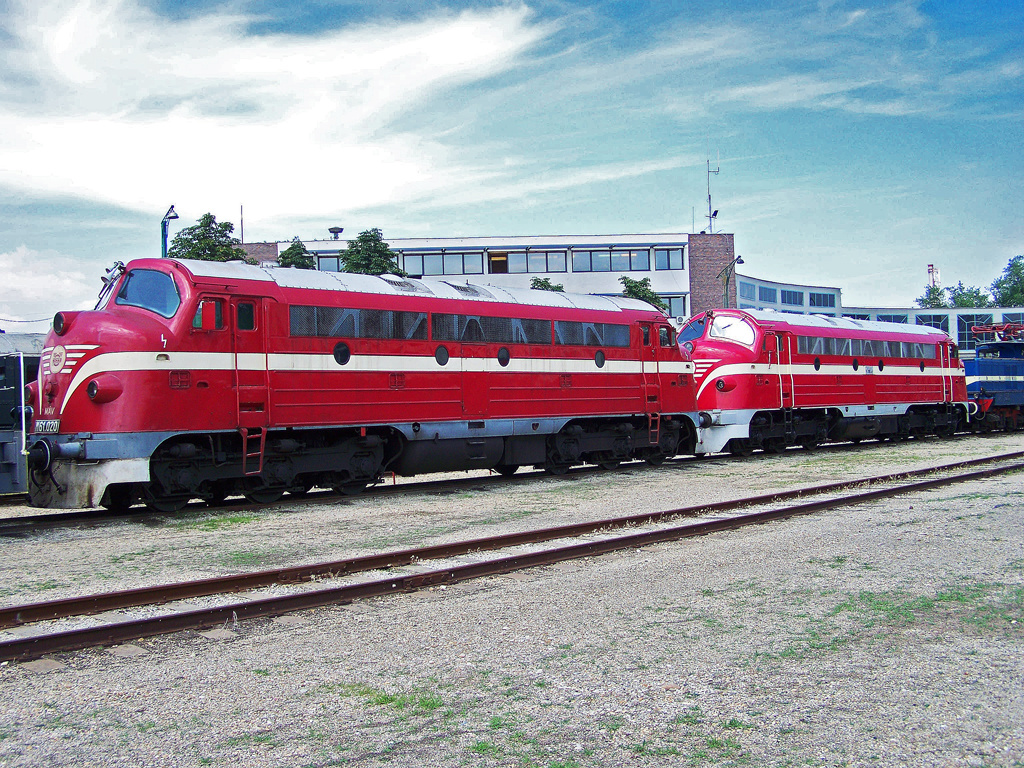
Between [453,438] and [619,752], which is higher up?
[453,438]

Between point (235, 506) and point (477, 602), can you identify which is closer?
point (477, 602)

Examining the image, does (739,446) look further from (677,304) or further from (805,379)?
(677,304)

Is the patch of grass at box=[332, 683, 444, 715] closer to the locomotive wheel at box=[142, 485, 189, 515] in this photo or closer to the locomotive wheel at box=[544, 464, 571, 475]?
the locomotive wheel at box=[142, 485, 189, 515]

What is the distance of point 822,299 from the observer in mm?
94688

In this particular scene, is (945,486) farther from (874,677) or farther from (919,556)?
(874,677)

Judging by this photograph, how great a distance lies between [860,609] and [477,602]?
3.08 meters

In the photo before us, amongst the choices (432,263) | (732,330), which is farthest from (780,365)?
(432,263)

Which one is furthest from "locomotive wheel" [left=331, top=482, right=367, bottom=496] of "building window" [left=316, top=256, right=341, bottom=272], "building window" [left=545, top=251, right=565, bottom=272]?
"building window" [left=545, top=251, right=565, bottom=272]

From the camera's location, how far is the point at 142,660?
18.9ft

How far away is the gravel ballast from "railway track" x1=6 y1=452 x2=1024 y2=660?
8.0 inches

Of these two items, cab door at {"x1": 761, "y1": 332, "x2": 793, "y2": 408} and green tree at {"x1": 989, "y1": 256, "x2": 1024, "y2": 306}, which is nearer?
cab door at {"x1": 761, "y1": 332, "x2": 793, "y2": 408}

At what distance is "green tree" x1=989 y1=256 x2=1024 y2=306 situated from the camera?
5787 inches

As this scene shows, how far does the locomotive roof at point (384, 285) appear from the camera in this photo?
13039 mm

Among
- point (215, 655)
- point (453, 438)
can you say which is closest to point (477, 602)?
point (215, 655)
